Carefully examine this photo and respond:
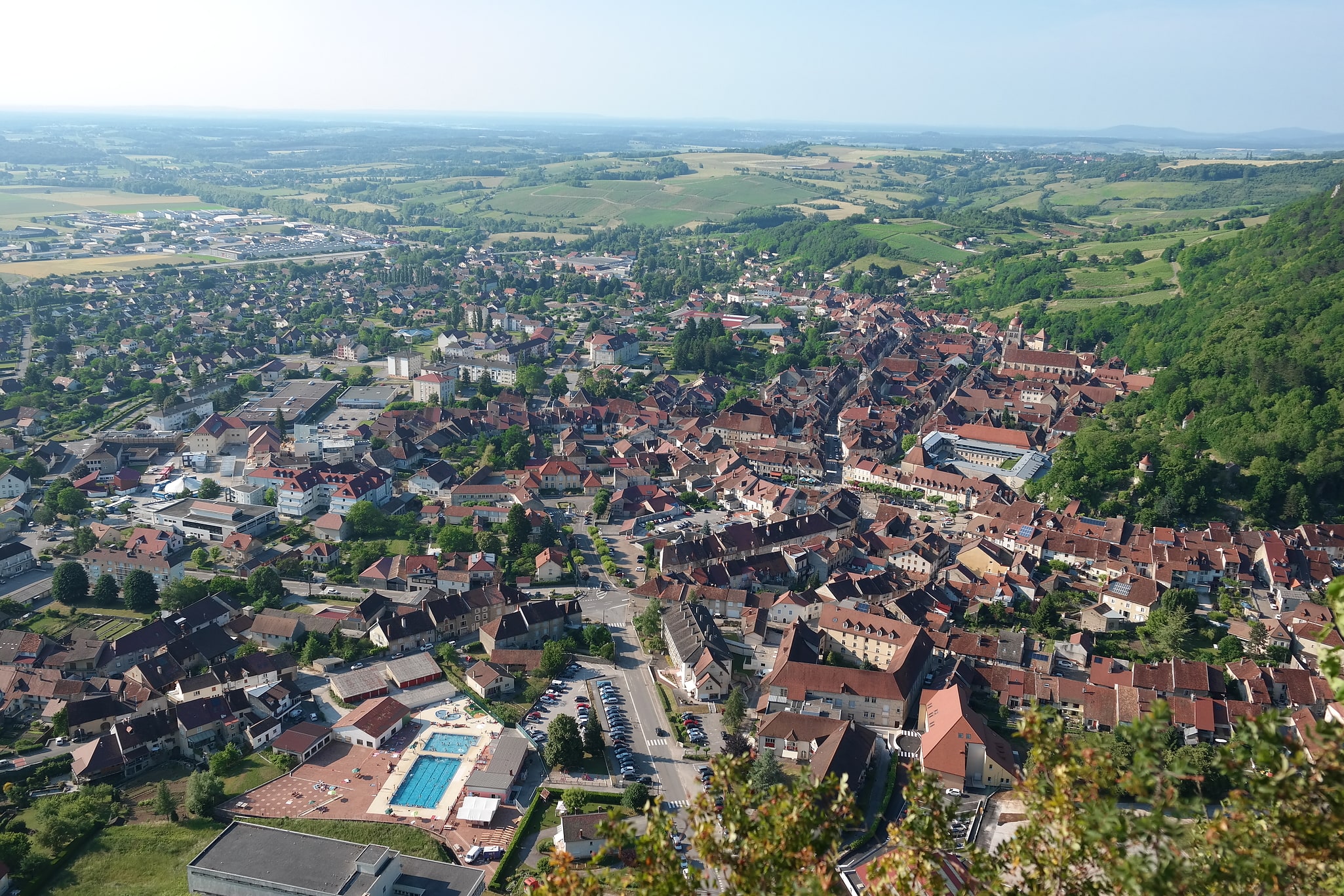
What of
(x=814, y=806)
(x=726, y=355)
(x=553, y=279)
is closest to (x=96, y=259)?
(x=553, y=279)

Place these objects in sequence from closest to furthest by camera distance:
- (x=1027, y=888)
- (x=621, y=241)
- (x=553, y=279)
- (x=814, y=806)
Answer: (x=1027, y=888) < (x=814, y=806) < (x=553, y=279) < (x=621, y=241)

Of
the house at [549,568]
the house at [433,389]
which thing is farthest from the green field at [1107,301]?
the house at [549,568]

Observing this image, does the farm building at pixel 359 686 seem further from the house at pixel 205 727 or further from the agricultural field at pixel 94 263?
the agricultural field at pixel 94 263

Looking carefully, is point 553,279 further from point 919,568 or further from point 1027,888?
point 1027,888

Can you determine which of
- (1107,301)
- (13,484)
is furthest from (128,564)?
(1107,301)

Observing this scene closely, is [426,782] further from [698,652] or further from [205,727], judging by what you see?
[698,652]

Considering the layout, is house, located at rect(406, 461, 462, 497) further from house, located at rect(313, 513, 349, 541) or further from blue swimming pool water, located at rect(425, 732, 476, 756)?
blue swimming pool water, located at rect(425, 732, 476, 756)

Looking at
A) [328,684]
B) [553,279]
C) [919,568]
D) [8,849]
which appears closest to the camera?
[8,849]
